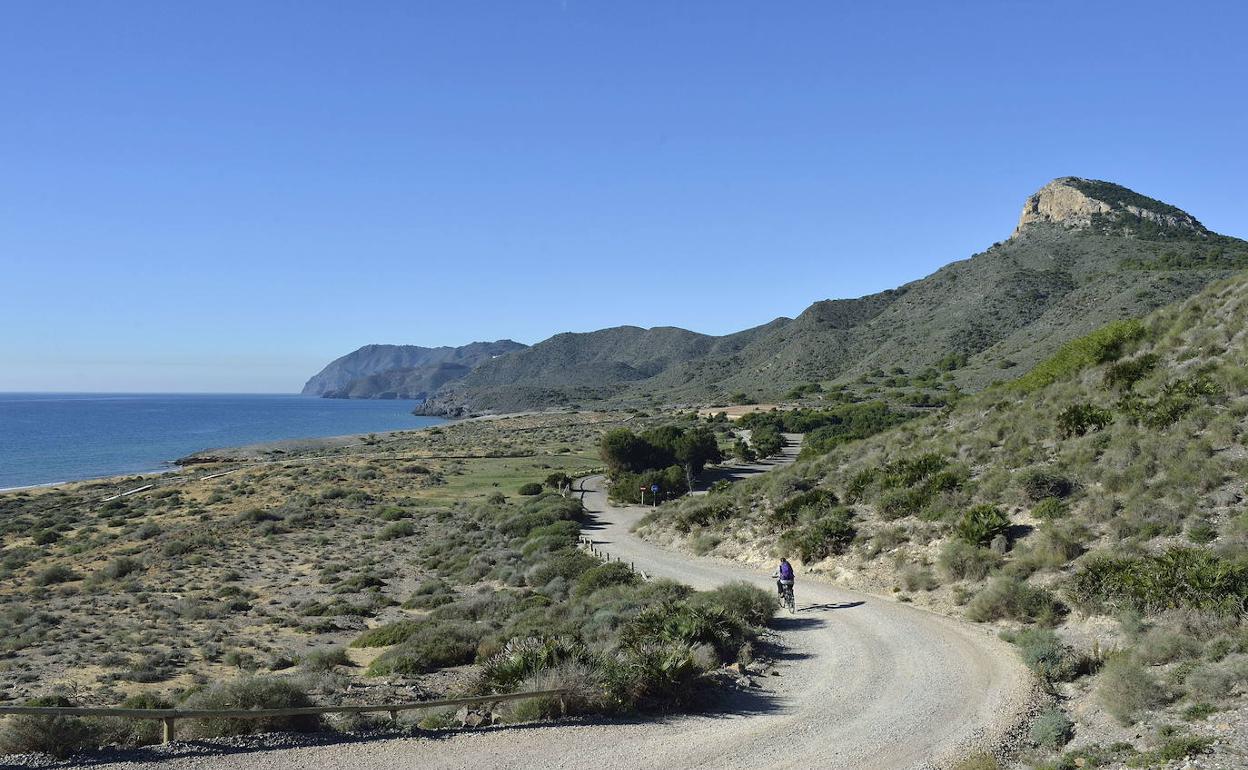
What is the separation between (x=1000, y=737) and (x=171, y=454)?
415 ft

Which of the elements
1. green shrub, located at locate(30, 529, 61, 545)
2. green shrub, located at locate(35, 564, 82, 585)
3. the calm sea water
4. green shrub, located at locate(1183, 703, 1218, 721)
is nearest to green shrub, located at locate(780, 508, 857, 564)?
green shrub, located at locate(1183, 703, 1218, 721)

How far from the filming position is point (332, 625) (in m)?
23.5

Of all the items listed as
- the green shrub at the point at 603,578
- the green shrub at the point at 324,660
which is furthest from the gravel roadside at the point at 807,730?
A: the green shrub at the point at 603,578

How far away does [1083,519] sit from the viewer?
18.9m

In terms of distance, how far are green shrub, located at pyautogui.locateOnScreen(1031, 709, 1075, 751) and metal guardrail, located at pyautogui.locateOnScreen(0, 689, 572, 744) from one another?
6603 millimetres

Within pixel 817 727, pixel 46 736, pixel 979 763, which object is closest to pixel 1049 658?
pixel 979 763

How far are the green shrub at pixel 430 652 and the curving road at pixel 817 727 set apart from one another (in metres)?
6.26

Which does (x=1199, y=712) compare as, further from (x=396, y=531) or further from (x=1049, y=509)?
(x=396, y=531)

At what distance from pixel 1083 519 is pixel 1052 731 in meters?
10.3

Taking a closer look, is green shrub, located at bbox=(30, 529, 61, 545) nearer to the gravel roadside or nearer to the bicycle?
the gravel roadside

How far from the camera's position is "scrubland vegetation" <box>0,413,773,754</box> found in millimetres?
12281

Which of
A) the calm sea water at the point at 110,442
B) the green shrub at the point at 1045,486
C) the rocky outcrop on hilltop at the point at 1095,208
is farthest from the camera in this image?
the rocky outcrop on hilltop at the point at 1095,208

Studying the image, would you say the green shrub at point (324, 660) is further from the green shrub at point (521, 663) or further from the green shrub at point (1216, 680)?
the green shrub at point (1216, 680)

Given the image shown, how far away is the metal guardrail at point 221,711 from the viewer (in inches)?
337
